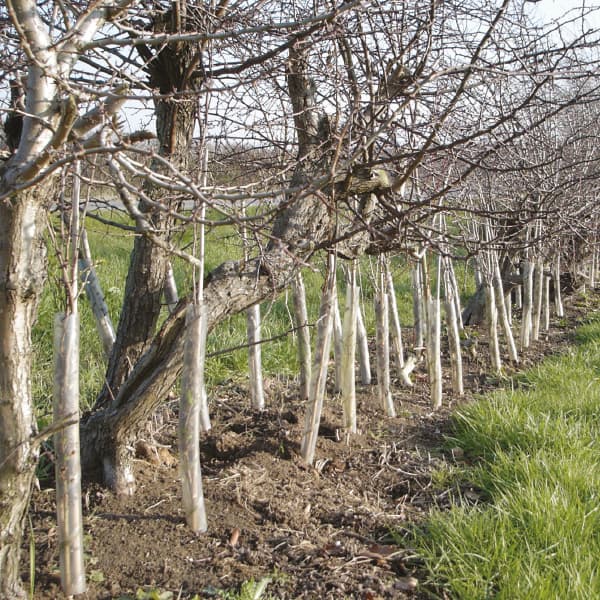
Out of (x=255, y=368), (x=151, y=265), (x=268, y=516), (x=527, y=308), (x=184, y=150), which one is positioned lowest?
(x=268, y=516)

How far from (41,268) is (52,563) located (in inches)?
45.5

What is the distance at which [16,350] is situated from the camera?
6.04 feet

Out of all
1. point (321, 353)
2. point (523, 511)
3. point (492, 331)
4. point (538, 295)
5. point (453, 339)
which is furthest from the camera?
point (538, 295)

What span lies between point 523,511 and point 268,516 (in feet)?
3.64

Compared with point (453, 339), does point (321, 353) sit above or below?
above

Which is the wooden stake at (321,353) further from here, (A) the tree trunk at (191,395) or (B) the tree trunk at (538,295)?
(B) the tree trunk at (538,295)

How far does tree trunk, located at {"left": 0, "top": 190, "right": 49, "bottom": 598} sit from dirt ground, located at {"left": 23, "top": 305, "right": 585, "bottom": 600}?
424 mm

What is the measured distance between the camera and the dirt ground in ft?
7.62

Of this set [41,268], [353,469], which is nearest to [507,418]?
[353,469]

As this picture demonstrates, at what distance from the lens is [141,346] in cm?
312

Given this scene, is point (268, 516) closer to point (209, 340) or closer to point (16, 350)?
point (16, 350)

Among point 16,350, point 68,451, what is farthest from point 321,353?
point 16,350

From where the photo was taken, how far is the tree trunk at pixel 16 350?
1796 mm

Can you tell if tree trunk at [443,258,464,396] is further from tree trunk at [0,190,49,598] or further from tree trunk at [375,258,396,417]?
tree trunk at [0,190,49,598]
